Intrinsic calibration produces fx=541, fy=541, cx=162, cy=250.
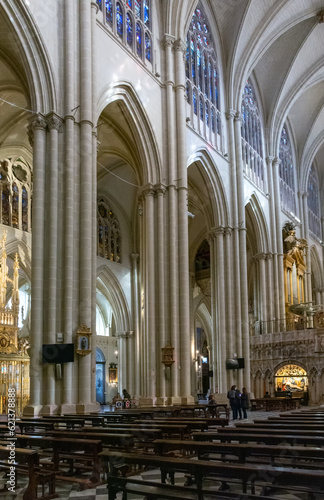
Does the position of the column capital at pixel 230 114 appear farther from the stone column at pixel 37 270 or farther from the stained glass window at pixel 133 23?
the stone column at pixel 37 270

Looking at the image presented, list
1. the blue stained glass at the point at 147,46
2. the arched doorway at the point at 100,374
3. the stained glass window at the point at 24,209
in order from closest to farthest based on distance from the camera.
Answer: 1. the blue stained glass at the point at 147,46
2. the stained glass window at the point at 24,209
3. the arched doorway at the point at 100,374

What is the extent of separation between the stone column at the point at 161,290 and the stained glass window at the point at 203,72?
258 inches

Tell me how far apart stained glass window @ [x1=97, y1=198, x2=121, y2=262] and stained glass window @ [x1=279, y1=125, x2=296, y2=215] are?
1243 centimetres

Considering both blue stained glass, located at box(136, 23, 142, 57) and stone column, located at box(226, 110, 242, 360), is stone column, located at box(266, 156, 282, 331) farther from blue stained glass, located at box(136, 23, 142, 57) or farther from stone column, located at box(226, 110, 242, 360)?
blue stained glass, located at box(136, 23, 142, 57)

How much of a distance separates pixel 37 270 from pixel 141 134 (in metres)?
8.81

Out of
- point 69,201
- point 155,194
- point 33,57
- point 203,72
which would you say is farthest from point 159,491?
point 203,72

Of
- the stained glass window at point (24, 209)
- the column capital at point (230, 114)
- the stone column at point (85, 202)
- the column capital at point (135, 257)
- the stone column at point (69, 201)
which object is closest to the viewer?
the stone column at point (69, 201)

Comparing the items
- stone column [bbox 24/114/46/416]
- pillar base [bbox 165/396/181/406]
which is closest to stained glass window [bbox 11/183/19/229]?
stone column [bbox 24/114/46/416]

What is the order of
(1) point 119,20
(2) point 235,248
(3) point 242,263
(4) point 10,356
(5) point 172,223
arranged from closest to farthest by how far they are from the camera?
(1) point 119,20, (5) point 172,223, (4) point 10,356, (2) point 235,248, (3) point 242,263

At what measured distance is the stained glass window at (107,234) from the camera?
1310 inches

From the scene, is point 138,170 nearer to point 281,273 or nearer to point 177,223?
point 177,223

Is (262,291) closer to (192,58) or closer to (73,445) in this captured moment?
(192,58)

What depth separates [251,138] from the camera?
1347 inches

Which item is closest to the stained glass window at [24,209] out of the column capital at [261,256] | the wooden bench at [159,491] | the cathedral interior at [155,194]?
the cathedral interior at [155,194]
